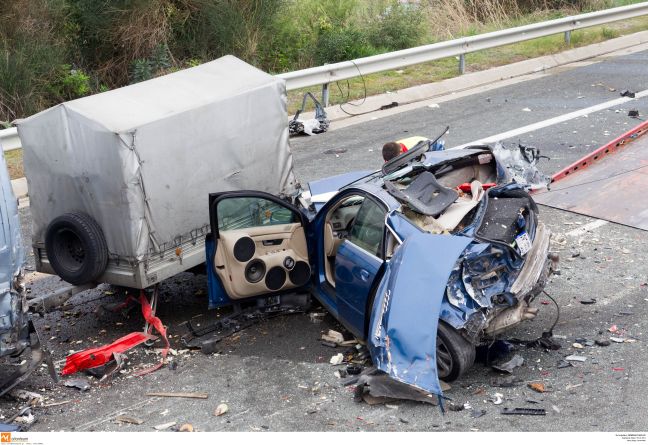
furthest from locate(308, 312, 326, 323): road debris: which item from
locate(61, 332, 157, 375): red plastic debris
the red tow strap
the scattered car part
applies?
the scattered car part

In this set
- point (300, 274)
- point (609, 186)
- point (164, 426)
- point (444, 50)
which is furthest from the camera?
point (444, 50)

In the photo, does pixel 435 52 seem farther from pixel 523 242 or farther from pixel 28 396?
pixel 28 396

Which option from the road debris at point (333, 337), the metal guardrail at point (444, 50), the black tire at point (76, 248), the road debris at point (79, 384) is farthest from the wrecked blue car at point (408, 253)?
the metal guardrail at point (444, 50)

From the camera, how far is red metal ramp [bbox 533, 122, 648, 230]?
10294 millimetres

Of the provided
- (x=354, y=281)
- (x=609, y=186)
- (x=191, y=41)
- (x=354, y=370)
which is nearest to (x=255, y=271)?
(x=354, y=281)

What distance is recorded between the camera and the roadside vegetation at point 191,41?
15.0 meters

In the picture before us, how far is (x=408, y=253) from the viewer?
22.0 feet

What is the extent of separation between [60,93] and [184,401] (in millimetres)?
9991

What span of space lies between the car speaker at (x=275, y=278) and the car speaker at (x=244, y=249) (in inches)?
9.4

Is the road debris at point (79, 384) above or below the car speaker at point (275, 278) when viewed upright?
below

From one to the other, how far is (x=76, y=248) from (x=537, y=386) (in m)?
4.07

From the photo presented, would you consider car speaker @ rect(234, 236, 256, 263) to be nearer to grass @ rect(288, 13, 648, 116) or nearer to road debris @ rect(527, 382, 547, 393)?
road debris @ rect(527, 382, 547, 393)

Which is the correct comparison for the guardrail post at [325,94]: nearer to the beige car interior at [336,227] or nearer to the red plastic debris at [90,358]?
the beige car interior at [336,227]

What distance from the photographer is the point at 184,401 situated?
6.89 m
